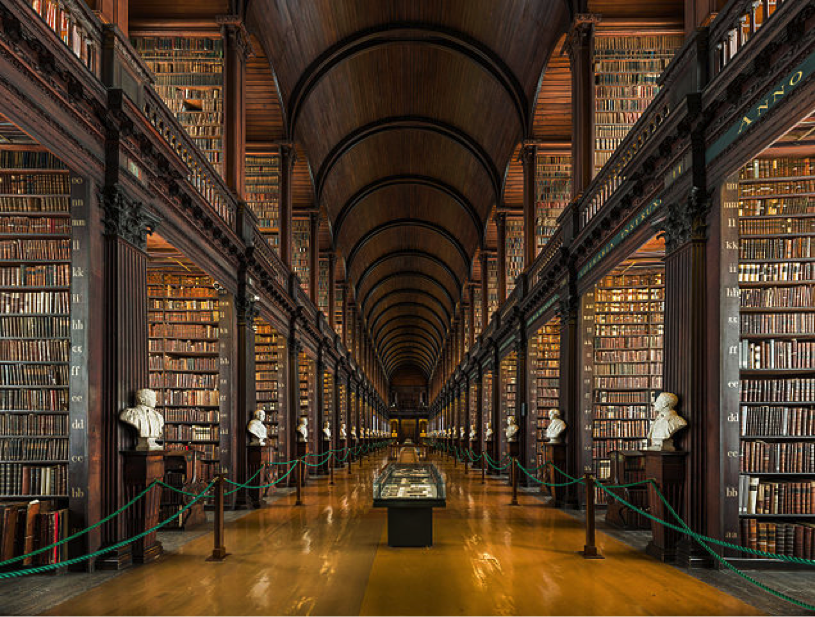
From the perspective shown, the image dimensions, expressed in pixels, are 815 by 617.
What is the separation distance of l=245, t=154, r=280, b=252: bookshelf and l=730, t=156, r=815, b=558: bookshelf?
10.1m

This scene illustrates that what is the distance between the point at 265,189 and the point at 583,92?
7433 millimetres

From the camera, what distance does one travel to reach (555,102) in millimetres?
13609

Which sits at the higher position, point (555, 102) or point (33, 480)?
point (555, 102)

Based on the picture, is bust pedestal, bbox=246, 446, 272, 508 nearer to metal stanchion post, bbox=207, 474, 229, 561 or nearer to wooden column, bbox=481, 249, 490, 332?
metal stanchion post, bbox=207, 474, 229, 561

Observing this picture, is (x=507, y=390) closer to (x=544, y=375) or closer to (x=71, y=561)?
(x=544, y=375)

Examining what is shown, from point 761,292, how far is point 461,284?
80.6ft

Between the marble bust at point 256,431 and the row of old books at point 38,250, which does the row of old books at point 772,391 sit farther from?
the marble bust at point 256,431

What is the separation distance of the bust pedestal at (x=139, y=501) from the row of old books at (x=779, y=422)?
5.22 metres

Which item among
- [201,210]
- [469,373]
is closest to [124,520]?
[201,210]

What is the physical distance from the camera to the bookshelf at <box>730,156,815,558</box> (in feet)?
19.6

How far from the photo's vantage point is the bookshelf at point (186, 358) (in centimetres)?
1048

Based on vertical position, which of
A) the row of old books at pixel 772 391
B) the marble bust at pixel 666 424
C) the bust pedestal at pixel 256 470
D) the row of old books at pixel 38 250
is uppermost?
the row of old books at pixel 38 250

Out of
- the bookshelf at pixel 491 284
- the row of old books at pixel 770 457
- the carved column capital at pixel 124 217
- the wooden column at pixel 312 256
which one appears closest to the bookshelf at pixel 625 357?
the row of old books at pixel 770 457

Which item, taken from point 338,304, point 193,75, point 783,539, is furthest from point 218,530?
point 338,304
